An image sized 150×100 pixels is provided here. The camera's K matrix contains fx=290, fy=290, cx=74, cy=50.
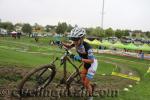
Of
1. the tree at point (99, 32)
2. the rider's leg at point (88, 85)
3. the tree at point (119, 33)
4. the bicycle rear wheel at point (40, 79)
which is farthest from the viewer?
the tree at point (119, 33)

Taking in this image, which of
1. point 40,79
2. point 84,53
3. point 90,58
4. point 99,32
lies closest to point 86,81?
point 90,58

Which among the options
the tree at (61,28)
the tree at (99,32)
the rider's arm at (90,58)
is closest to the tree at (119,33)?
the tree at (99,32)

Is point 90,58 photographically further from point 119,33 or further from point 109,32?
point 119,33

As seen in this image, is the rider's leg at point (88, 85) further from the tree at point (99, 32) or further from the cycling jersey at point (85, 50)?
the tree at point (99, 32)

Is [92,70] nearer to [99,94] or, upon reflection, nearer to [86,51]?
[86,51]

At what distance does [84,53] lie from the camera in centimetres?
985

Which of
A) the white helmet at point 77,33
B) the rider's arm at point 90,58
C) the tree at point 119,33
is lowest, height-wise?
the tree at point 119,33

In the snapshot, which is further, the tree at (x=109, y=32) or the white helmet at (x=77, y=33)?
the tree at (x=109, y=32)

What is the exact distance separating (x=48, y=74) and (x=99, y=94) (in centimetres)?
254

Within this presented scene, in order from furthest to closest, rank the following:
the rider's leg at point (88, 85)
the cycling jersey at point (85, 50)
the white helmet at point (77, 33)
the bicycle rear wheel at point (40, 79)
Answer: the rider's leg at point (88, 85) < the cycling jersey at point (85, 50) < the white helmet at point (77, 33) < the bicycle rear wheel at point (40, 79)

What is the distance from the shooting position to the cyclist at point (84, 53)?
30.8 feet

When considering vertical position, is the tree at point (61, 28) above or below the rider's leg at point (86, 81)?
above

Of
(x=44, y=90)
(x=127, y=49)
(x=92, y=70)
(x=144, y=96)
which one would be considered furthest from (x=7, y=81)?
(x=127, y=49)

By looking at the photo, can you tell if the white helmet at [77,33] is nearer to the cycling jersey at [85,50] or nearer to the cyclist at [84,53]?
the cyclist at [84,53]
